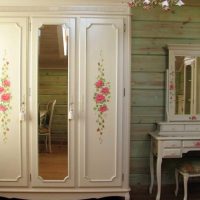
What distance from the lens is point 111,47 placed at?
118 inches

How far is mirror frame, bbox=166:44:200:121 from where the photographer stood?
11.3ft

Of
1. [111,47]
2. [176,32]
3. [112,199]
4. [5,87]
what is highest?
[176,32]

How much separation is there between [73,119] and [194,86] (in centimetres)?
144

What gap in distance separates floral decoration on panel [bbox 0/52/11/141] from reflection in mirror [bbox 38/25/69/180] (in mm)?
311

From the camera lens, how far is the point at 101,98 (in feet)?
9.89

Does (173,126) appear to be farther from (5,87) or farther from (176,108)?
(5,87)

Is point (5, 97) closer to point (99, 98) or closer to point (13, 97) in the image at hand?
point (13, 97)

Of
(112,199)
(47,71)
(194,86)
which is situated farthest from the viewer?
(194,86)

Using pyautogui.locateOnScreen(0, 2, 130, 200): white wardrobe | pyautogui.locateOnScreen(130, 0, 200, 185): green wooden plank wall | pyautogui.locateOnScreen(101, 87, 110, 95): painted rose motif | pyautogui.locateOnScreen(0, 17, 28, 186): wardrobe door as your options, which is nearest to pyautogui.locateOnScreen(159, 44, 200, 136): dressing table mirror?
pyautogui.locateOnScreen(130, 0, 200, 185): green wooden plank wall

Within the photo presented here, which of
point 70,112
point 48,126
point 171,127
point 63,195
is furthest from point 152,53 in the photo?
point 63,195

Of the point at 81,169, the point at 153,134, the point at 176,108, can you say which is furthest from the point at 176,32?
the point at 81,169

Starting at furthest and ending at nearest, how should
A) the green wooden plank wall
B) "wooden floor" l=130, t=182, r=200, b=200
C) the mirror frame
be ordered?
the green wooden plank wall → the mirror frame → "wooden floor" l=130, t=182, r=200, b=200

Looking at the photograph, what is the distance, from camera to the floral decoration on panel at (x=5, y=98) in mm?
2990

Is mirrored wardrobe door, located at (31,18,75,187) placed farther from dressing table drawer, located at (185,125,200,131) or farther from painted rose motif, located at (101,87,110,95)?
dressing table drawer, located at (185,125,200,131)
